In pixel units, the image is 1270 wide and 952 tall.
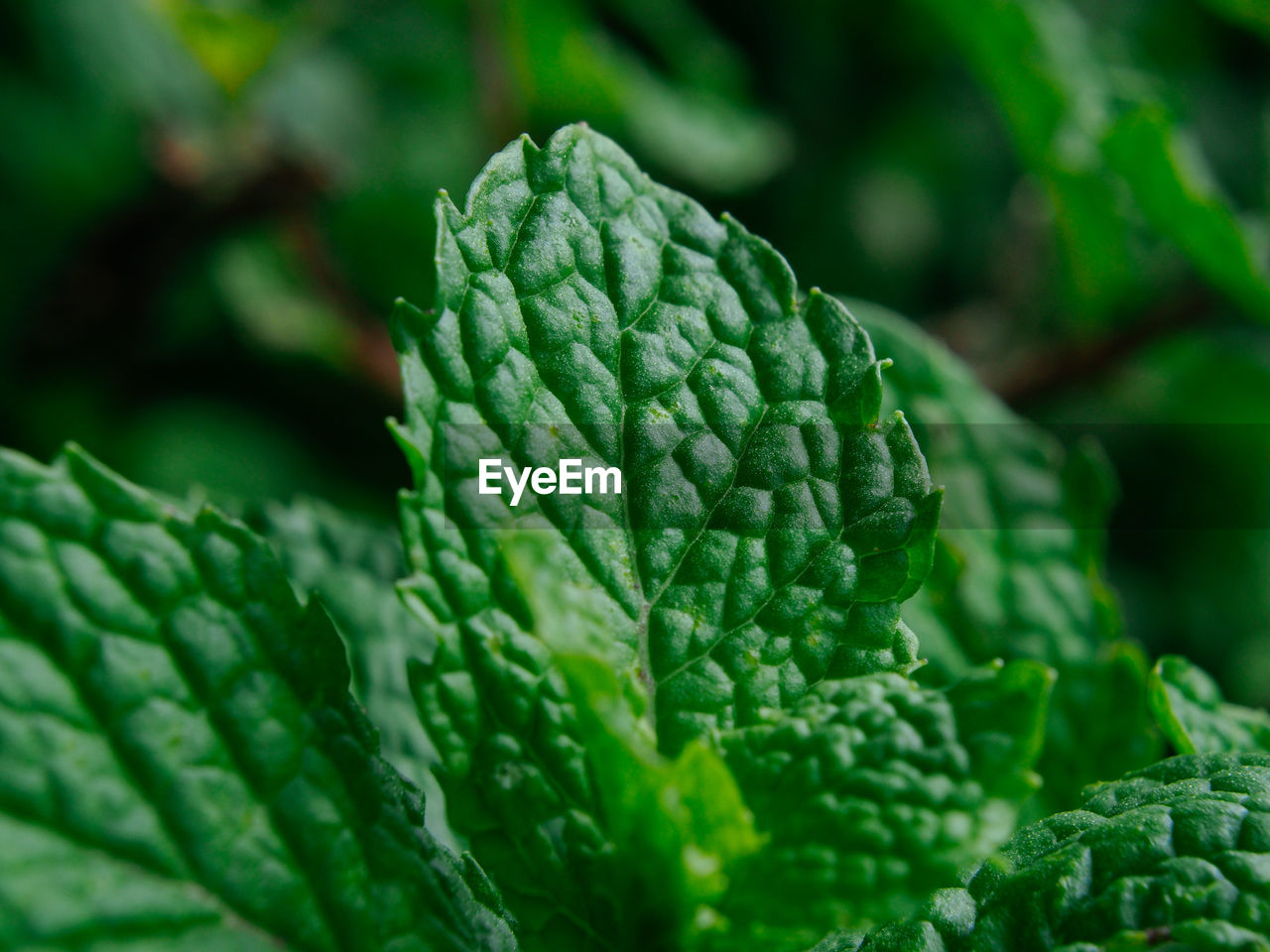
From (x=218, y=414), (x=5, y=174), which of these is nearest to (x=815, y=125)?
(x=218, y=414)

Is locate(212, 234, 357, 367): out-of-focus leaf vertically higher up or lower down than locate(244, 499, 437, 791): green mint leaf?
higher up

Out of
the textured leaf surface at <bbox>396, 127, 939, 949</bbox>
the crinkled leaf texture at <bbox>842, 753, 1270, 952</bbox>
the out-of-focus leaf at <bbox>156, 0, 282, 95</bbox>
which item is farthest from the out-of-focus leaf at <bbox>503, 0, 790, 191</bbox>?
the crinkled leaf texture at <bbox>842, 753, 1270, 952</bbox>

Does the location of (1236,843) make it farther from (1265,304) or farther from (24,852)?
(1265,304)

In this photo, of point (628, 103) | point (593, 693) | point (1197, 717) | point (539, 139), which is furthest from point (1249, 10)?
point (593, 693)

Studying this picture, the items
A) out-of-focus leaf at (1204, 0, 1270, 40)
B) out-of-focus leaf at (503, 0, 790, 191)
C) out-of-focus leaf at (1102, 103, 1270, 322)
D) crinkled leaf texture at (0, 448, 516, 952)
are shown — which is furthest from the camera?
out-of-focus leaf at (503, 0, 790, 191)

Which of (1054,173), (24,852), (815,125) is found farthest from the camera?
(815,125)

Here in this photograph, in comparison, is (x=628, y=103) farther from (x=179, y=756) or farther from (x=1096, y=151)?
(x=179, y=756)

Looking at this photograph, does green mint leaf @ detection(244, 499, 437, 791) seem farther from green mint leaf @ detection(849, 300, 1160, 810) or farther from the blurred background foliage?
the blurred background foliage

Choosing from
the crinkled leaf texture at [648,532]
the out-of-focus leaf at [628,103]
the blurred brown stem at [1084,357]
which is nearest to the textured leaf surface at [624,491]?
the crinkled leaf texture at [648,532]
